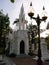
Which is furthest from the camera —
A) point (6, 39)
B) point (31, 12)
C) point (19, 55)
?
point (6, 39)

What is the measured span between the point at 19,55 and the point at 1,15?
13067 mm

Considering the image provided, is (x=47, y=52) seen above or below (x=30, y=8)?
below

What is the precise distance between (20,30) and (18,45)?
8.68 ft

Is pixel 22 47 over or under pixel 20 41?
under

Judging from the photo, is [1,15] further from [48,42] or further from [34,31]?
[48,42]

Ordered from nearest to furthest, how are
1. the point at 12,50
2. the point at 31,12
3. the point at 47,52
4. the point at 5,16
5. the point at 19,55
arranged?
1. the point at 31,12
2. the point at 47,52
3. the point at 19,55
4. the point at 12,50
5. the point at 5,16

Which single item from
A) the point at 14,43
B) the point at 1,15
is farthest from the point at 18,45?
the point at 1,15

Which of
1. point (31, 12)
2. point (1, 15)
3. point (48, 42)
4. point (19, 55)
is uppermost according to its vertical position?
point (1, 15)

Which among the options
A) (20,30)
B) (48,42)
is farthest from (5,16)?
(48,42)

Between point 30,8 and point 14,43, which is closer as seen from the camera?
point 30,8

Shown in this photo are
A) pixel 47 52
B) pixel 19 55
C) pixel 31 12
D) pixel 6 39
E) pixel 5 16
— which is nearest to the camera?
pixel 31 12

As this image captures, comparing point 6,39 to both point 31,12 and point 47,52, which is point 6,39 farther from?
point 31,12

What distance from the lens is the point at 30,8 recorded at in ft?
29.5

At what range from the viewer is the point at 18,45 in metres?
27.2
